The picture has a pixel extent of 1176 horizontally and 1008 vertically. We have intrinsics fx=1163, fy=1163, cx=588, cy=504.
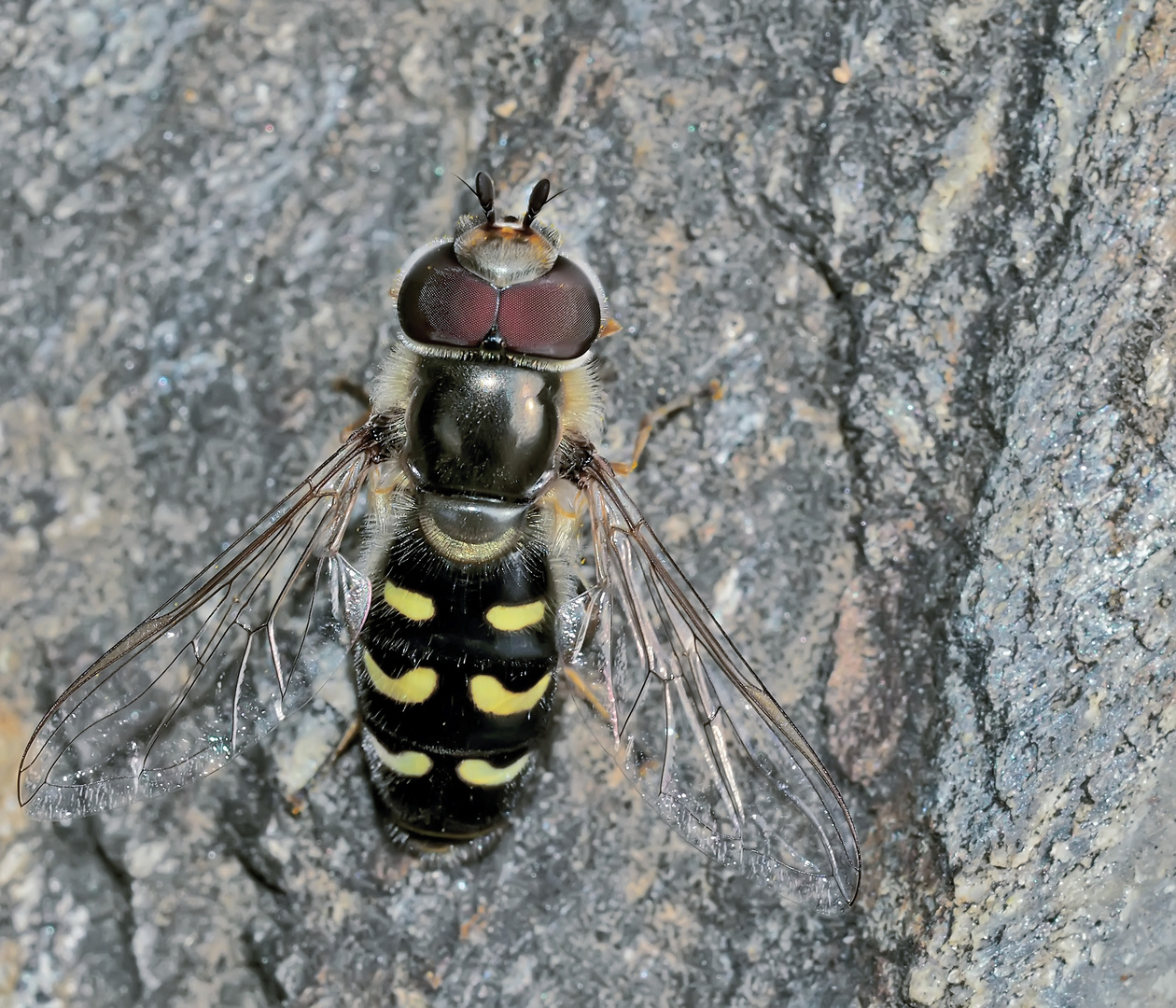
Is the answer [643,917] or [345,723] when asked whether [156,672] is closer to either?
[345,723]

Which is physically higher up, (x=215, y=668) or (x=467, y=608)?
(x=467, y=608)

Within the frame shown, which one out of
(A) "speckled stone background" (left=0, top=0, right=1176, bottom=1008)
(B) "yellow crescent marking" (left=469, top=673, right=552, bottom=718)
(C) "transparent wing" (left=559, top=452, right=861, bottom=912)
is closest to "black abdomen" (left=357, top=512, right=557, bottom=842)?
(B) "yellow crescent marking" (left=469, top=673, right=552, bottom=718)

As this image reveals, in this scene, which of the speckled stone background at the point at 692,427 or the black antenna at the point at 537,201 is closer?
the speckled stone background at the point at 692,427

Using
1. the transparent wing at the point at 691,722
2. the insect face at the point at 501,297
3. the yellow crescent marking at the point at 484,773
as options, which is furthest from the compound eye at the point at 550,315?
the yellow crescent marking at the point at 484,773

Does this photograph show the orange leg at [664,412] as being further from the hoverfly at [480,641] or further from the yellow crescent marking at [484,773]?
the yellow crescent marking at [484,773]

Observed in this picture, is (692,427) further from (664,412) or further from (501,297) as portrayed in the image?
(501,297)

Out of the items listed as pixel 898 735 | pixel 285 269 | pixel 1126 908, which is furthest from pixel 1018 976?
pixel 285 269

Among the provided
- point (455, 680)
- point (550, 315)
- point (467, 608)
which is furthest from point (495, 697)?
point (550, 315)
